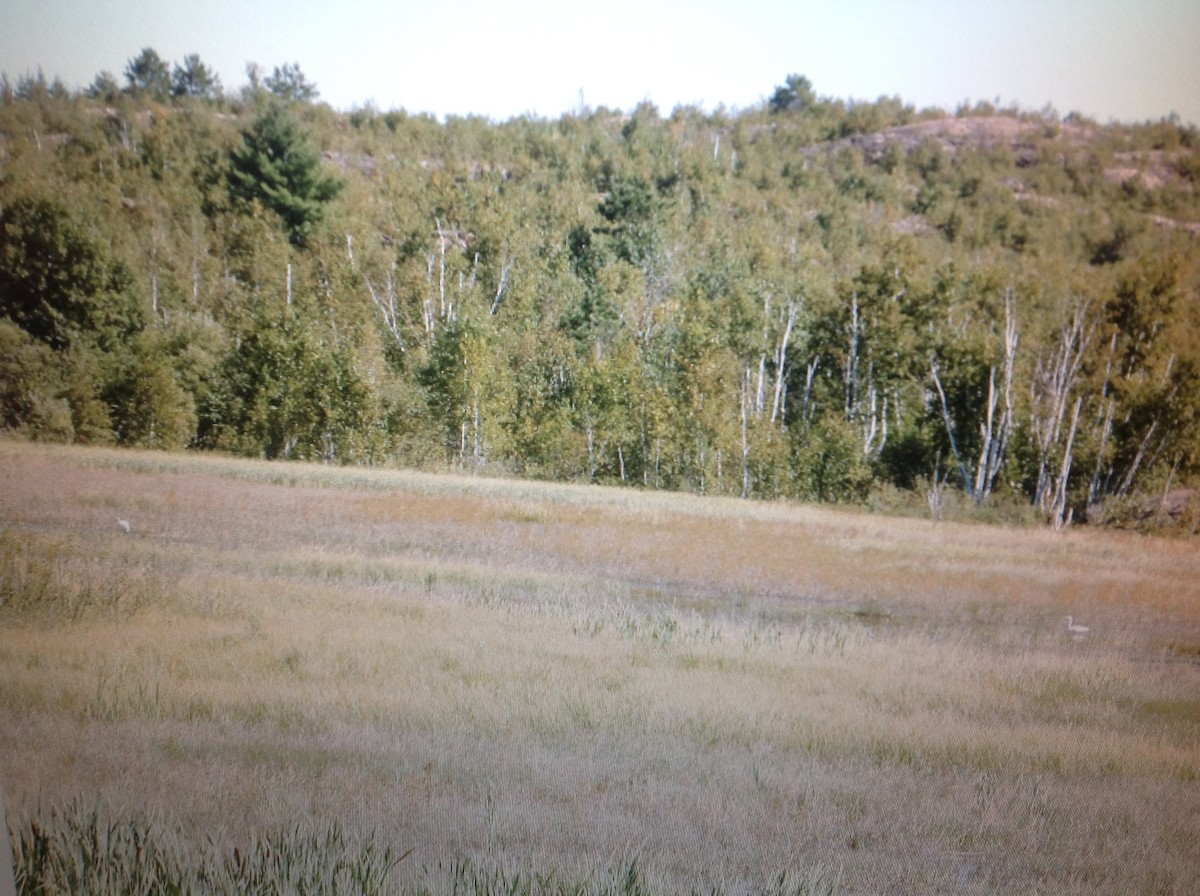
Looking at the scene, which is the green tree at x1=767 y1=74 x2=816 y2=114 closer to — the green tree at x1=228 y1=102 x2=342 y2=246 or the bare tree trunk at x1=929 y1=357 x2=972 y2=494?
the bare tree trunk at x1=929 y1=357 x2=972 y2=494

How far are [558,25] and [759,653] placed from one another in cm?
270

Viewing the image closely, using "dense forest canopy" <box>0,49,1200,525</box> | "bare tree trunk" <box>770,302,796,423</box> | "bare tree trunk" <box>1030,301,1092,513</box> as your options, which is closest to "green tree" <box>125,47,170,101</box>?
"dense forest canopy" <box>0,49,1200,525</box>

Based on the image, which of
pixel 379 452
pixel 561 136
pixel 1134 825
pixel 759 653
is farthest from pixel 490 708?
pixel 561 136

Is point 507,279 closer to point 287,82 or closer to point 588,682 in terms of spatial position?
point 287,82

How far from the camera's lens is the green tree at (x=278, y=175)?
409 centimetres

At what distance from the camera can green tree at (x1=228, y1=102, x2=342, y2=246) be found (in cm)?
409

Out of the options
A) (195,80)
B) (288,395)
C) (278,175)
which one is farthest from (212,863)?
(195,80)

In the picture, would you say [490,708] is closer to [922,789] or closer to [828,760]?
[828,760]

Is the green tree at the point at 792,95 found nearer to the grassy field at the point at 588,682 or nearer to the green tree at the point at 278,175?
the grassy field at the point at 588,682

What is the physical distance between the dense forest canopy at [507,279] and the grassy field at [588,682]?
0.75 feet

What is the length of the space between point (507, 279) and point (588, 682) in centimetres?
172

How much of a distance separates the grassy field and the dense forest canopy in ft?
0.75

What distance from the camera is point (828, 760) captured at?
3.12 metres

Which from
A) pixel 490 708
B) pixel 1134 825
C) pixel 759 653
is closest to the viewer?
pixel 1134 825
